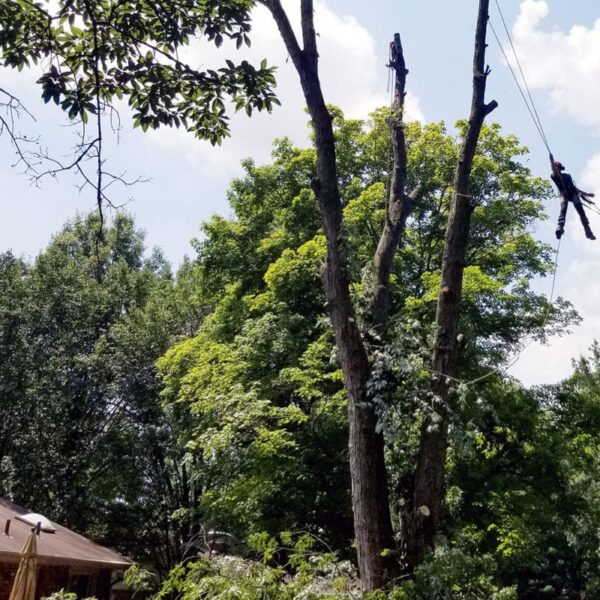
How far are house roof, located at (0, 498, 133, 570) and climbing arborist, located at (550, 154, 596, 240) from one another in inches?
298

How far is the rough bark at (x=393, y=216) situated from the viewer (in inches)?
321

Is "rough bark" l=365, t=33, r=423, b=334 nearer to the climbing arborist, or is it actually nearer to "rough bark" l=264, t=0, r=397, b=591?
"rough bark" l=264, t=0, r=397, b=591

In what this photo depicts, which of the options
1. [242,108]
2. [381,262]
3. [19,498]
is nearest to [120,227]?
[19,498]

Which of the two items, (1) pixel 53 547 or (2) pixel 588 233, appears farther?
(1) pixel 53 547

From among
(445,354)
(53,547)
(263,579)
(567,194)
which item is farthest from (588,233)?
(53,547)

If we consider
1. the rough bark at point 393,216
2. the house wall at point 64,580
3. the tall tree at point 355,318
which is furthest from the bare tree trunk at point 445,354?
the house wall at point 64,580

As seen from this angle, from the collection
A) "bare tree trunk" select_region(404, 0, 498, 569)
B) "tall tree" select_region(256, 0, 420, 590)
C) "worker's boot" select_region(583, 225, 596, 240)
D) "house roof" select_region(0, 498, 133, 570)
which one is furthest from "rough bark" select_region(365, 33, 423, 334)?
"house roof" select_region(0, 498, 133, 570)

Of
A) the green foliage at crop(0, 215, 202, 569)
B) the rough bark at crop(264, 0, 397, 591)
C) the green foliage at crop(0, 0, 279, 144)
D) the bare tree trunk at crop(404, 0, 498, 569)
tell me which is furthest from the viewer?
the green foliage at crop(0, 215, 202, 569)

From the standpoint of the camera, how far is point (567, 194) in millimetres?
5703

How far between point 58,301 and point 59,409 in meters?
3.63

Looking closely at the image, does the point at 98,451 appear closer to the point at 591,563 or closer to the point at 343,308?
the point at 343,308

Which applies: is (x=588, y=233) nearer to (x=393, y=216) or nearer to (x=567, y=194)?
(x=567, y=194)

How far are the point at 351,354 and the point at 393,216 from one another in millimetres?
2333

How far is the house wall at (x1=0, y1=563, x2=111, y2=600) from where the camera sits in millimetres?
10422
